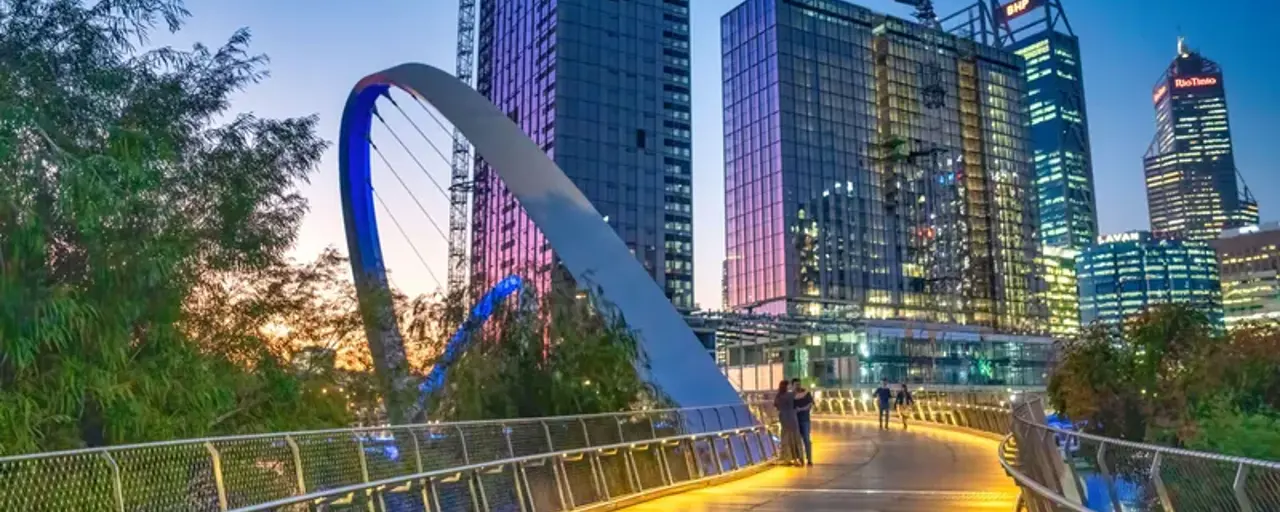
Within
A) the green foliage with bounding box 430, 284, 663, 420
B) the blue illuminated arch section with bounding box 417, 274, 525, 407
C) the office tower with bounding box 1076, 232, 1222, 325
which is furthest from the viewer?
the office tower with bounding box 1076, 232, 1222, 325

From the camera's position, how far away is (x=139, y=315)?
941 cm

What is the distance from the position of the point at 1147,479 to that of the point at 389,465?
5987 millimetres

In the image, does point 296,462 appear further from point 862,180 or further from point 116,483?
point 862,180

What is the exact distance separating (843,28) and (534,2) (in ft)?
119

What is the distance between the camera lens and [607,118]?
10325cm

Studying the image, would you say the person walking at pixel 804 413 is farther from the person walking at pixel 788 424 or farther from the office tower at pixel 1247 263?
the office tower at pixel 1247 263

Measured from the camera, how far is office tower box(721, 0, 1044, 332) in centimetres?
10994

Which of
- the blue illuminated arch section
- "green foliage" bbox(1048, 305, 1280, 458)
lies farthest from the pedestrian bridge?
the blue illuminated arch section

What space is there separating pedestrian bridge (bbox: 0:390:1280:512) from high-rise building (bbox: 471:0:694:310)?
276 ft

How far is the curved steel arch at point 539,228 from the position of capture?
68.0 ft

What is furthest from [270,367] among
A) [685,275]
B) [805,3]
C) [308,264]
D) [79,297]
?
[805,3]

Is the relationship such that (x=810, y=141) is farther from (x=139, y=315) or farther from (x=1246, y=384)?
(x=139, y=315)

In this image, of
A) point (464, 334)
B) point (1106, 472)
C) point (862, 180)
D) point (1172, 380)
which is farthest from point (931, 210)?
point (1106, 472)

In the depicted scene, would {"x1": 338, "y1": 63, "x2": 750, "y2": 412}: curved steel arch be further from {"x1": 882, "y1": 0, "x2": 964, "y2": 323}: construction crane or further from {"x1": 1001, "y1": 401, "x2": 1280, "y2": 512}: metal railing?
{"x1": 882, "y1": 0, "x2": 964, "y2": 323}: construction crane
